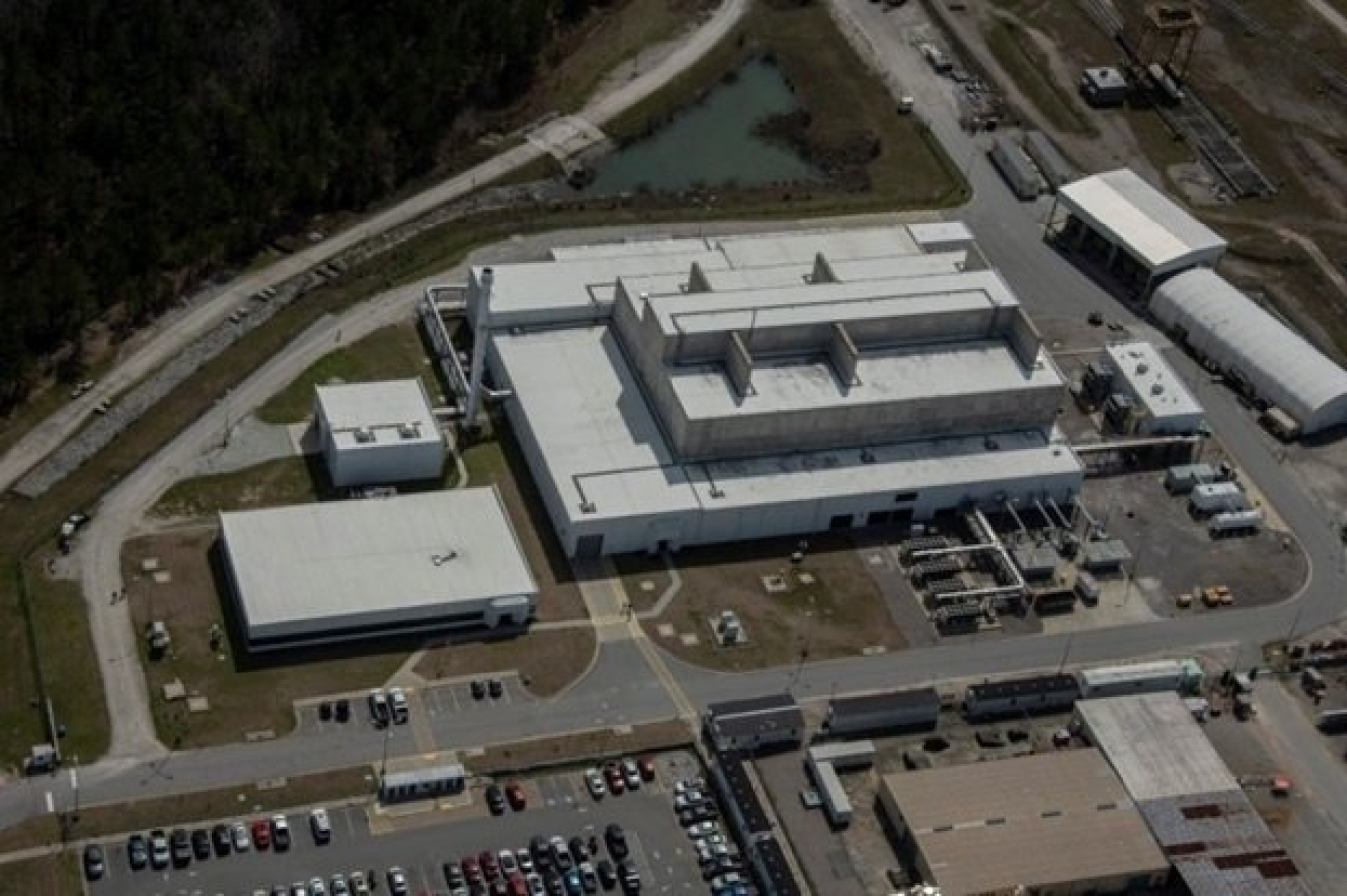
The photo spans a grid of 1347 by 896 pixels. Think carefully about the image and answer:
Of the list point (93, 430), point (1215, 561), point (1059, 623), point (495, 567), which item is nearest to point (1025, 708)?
point (1059, 623)

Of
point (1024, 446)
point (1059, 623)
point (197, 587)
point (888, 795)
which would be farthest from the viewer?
point (1024, 446)

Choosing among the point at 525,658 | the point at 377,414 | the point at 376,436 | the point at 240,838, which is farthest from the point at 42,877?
the point at 377,414

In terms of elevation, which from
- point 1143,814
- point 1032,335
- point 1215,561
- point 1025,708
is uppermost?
point 1032,335

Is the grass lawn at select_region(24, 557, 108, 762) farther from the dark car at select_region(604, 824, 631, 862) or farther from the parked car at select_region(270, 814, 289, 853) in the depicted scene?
the dark car at select_region(604, 824, 631, 862)

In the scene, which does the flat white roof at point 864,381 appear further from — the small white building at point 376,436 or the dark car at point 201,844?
the dark car at point 201,844

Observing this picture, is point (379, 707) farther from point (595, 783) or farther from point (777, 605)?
point (777, 605)

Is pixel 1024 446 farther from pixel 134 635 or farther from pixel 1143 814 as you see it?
pixel 134 635

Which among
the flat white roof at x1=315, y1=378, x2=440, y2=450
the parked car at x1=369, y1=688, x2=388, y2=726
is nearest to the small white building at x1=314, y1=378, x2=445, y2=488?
the flat white roof at x1=315, y1=378, x2=440, y2=450
